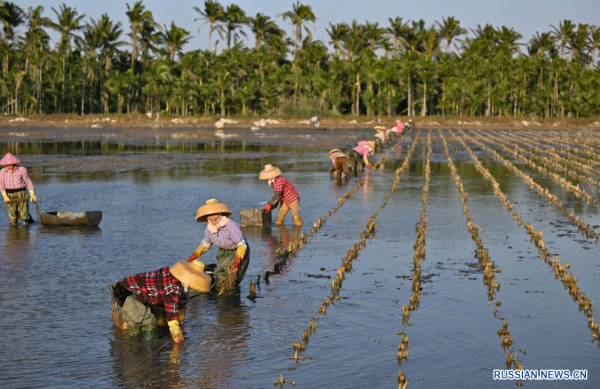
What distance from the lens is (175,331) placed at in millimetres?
7168

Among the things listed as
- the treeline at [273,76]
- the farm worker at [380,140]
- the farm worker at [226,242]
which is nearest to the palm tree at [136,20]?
the treeline at [273,76]

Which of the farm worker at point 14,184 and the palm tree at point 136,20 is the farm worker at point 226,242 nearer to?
the farm worker at point 14,184

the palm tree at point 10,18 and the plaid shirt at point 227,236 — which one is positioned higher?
the palm tree at point 10,18

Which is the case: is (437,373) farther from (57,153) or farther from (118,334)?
(57,153)

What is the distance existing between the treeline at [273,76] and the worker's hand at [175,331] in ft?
213

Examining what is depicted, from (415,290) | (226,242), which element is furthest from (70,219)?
(415,290)

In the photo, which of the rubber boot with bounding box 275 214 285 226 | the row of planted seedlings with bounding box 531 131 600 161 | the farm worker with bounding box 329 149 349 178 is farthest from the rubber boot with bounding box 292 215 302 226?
the row of planted seedlings with bounding box 531 131 600 161

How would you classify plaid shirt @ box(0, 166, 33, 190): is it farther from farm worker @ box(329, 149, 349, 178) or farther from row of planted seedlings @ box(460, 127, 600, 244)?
farm worker @ box(329, 149, 349, 178)

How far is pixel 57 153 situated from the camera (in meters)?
34.4

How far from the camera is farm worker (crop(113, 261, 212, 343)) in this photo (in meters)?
7.16

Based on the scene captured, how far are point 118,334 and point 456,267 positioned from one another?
4.49 meters

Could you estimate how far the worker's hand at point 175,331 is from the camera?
7156 millimetres

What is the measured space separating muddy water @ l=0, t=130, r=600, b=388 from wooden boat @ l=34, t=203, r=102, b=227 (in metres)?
0.17

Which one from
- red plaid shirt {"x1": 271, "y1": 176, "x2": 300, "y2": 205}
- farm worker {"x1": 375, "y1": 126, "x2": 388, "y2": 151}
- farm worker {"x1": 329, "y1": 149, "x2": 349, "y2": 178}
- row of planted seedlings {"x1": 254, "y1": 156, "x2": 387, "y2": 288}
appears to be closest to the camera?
row of planted seedlings {"x1": 254, "y1": 156, "x2": 387, "y2": 288}
